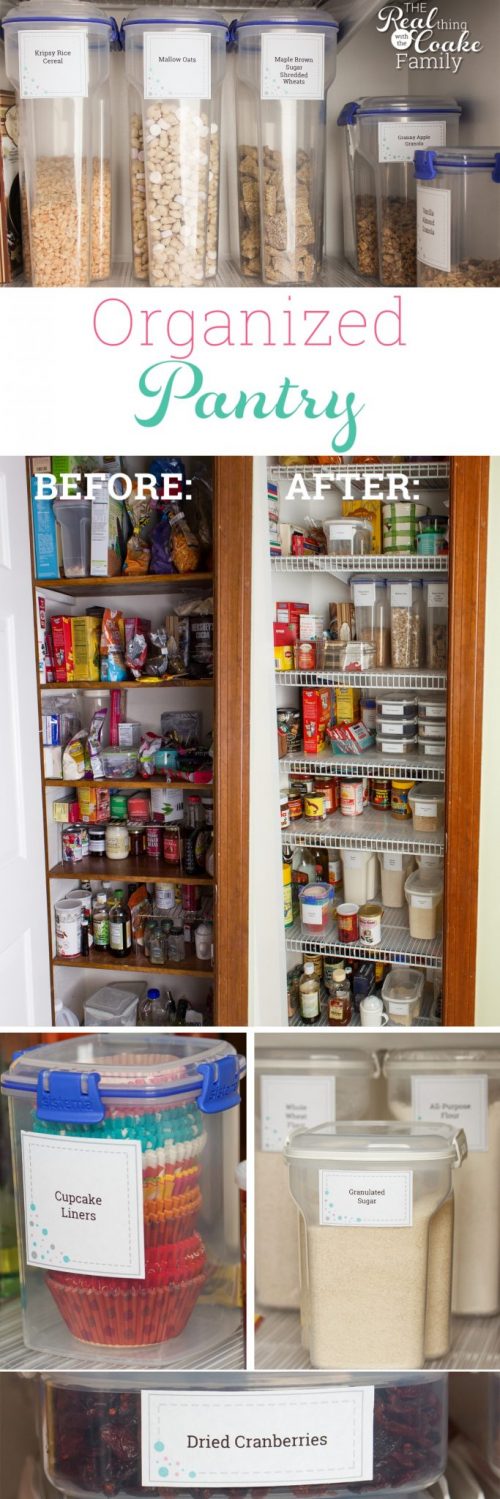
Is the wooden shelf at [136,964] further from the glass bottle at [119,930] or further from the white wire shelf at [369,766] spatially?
the white wire shelf at [369,766]

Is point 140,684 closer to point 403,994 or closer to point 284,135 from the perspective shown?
point 403,994

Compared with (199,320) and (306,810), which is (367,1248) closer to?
(199,320)

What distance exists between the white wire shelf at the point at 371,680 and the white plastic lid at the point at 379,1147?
97cm

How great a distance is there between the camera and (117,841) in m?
2.38

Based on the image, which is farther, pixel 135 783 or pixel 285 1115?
pixel 135 783

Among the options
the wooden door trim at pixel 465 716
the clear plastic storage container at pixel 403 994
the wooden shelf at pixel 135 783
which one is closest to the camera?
the wooden door trim at pixel 465 716

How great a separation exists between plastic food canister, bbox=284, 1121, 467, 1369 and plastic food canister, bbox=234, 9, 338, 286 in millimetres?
867

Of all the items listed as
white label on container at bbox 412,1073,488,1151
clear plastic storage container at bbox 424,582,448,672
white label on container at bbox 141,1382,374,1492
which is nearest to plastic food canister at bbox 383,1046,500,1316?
white label on container at bbox 412,1073,488,1151

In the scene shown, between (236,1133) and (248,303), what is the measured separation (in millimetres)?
805

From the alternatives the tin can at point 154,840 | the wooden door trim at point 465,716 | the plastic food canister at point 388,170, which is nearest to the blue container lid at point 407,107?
the plastic food canister at point 388,170

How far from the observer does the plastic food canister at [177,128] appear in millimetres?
1005

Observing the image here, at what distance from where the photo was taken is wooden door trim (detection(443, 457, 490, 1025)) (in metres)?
1.73

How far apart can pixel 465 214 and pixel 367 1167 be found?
910mm

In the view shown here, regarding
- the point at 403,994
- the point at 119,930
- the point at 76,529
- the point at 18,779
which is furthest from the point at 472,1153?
the point at 76,529
